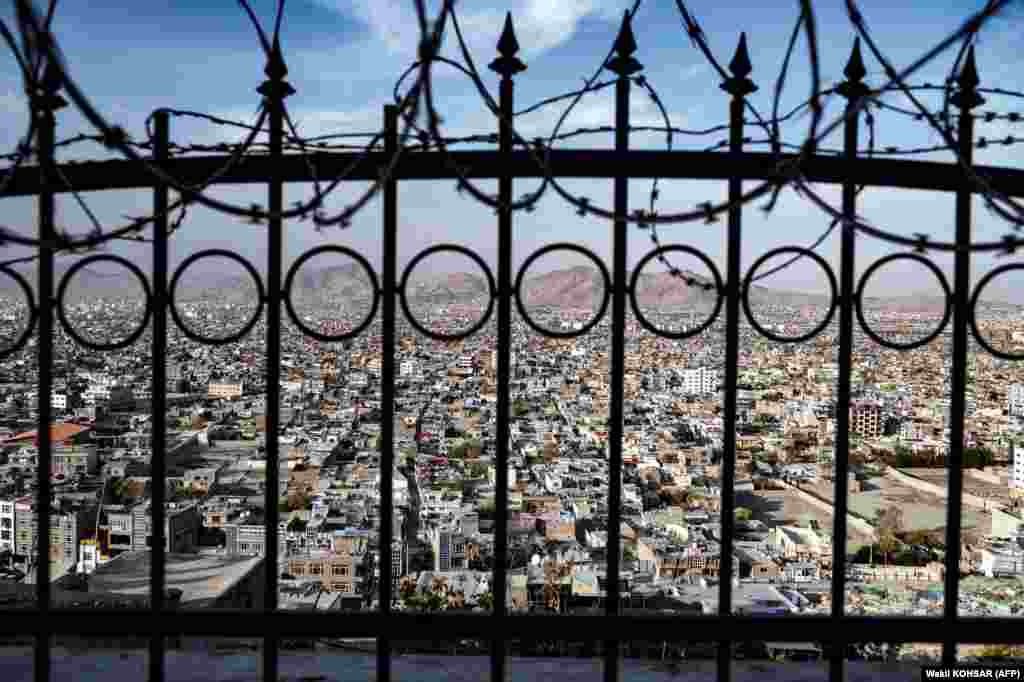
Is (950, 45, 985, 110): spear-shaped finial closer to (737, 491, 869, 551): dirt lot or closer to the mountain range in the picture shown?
the mountain range

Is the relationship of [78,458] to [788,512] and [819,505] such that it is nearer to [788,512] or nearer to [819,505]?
[788,512]

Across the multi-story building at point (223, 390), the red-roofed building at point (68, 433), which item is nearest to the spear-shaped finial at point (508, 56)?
the multi-story building at point (223, 390)

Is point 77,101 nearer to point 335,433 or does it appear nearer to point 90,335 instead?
point 90,335

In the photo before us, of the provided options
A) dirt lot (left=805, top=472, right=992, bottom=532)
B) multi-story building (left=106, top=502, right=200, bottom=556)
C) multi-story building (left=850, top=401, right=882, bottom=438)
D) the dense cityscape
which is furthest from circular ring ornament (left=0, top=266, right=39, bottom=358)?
dirt lot (left=805, top=472, right=992, bottom=532)

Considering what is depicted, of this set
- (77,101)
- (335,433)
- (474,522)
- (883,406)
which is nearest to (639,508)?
(474,522)

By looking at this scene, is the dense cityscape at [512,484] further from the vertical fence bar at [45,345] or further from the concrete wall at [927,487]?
the vertical fence bar at [45,345]

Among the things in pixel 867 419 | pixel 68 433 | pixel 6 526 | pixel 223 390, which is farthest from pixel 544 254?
pixel 867 419
